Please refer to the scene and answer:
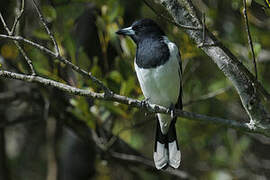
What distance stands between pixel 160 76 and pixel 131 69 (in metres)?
0.39

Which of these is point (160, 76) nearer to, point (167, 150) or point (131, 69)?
point (131, 69)

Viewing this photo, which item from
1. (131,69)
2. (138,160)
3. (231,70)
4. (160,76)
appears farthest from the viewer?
(138,160)

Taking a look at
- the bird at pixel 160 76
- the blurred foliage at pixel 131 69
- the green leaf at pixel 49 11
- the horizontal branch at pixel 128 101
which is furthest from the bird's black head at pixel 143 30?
the horizontal branch at pixel 128 101

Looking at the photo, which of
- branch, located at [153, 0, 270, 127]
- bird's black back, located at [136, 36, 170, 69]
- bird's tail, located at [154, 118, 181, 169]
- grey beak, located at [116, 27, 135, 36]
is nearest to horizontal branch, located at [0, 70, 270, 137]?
branch, located at [153, 0, 270, 127]

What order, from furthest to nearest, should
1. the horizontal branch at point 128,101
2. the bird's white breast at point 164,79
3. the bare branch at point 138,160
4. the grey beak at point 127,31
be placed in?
the bare branch at point 138,160, the grey beak at point 127,31, the bird's white breast at point 164,79, the horizontal branch at point 128,101

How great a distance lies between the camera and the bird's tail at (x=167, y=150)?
380 cm

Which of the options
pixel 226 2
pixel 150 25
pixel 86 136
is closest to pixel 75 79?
pixel 86 136

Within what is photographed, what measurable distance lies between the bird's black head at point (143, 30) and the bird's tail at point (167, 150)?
0.79 m

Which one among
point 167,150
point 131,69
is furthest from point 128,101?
point 167,150

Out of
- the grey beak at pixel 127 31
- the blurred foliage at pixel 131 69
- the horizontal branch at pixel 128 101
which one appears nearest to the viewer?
the horizontal branch at pixel 128 101

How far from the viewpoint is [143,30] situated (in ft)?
13.6

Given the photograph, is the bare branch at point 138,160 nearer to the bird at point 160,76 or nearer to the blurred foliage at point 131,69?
the blurred foliage at point 131,69

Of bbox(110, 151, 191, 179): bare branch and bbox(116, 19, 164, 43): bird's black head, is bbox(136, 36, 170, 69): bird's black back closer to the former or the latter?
bbox(116, 19, 164, 43): bird's black head

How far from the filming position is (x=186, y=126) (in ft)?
14.9
